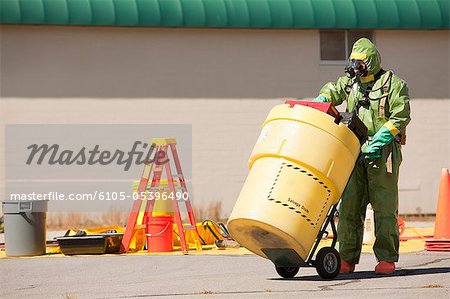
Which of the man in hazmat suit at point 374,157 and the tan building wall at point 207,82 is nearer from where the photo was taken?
the man in hazmat suit at point 374,157

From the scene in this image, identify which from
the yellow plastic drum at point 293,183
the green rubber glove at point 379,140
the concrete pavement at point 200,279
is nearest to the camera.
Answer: the concrete pavement at point 200,279

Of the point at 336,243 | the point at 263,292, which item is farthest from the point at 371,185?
the point at 263,292

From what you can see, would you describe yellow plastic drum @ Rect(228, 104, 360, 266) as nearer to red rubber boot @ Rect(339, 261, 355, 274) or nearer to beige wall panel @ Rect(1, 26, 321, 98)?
red rubber boot @ Rect(339, 261, 355, 274)

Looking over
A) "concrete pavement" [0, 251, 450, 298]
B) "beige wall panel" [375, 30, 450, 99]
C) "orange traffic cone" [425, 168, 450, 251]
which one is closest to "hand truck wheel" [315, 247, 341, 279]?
"concrete pavement" [0, 251, 450, 298]

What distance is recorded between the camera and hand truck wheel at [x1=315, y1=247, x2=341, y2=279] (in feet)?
30.1

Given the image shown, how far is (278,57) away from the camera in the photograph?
2048 cm

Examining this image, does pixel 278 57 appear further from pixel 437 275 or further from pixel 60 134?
pixel 437 275

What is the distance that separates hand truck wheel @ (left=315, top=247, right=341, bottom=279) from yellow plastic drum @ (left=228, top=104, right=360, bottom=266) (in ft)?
0.65

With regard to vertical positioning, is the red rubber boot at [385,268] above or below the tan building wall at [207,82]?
below

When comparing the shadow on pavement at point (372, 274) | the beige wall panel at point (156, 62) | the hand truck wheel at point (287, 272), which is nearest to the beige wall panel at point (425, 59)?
the beige wall panel at point (156, 62)

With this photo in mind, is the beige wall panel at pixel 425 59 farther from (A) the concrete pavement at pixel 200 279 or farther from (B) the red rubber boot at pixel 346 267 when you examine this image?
(B) the red rubber boot at pixel 346 267

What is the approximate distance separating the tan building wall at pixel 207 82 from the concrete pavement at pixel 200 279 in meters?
7.47

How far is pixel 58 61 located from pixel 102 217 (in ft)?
9.84

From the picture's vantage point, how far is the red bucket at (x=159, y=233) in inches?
517
